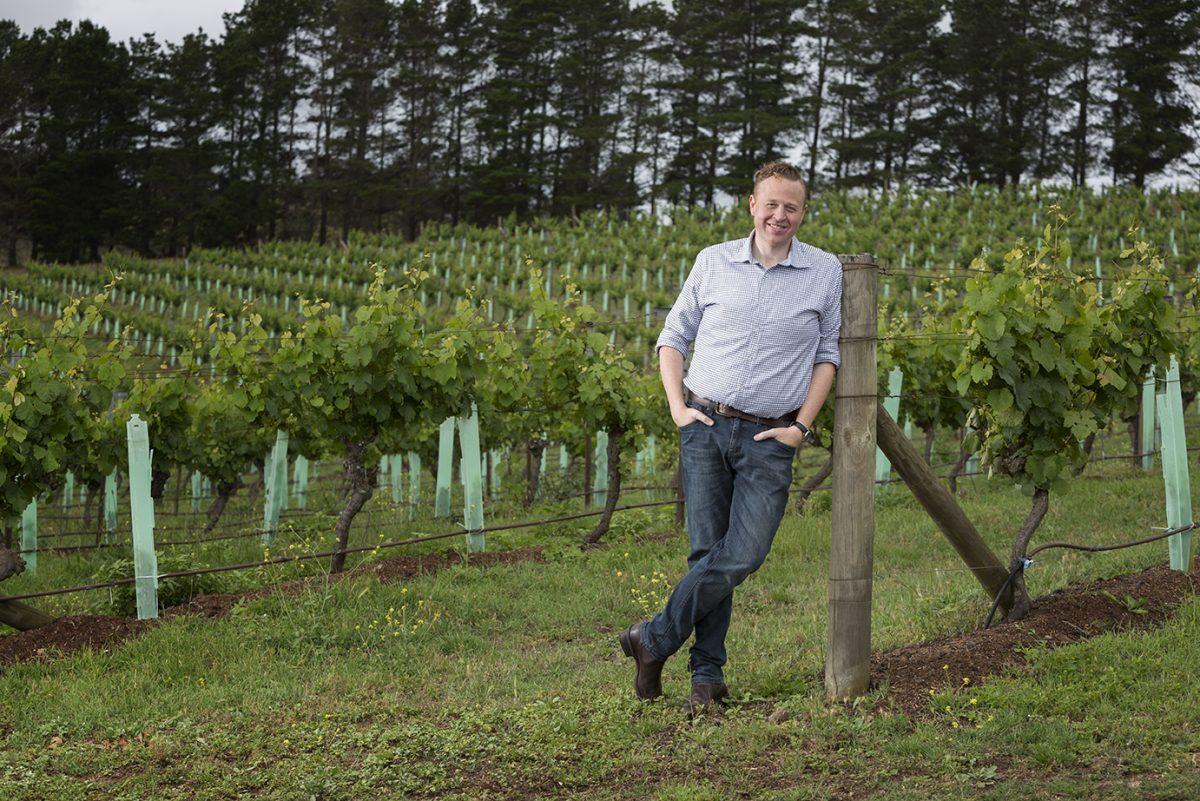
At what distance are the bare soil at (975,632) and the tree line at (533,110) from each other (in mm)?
44877

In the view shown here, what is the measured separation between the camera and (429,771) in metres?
4.20

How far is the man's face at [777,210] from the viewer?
14.2 feet

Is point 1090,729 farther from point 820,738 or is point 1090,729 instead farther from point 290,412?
point 290,412

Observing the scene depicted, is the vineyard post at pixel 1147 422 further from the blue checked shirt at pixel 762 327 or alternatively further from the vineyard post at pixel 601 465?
the blue checked shirt at pixel 762 327

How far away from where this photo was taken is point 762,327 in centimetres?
432

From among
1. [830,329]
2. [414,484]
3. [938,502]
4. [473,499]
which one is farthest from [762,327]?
[414,484]

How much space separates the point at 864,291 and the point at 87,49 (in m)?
61.9

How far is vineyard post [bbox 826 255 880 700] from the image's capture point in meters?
4.54

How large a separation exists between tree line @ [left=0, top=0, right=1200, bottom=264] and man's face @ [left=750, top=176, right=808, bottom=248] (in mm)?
46494

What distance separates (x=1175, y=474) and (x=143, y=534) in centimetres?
561

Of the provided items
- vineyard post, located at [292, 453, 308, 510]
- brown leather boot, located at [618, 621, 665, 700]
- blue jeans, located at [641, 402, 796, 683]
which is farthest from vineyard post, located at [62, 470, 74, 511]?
blue jeans, located at [641, 402, 796, 683]

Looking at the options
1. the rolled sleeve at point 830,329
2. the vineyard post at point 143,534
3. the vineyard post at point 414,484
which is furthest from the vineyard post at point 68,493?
the rolled sleeve at point 830,329

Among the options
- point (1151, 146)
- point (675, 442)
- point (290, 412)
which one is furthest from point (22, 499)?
point (1151, 146)

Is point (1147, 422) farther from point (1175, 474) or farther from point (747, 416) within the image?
point (747, 416)
